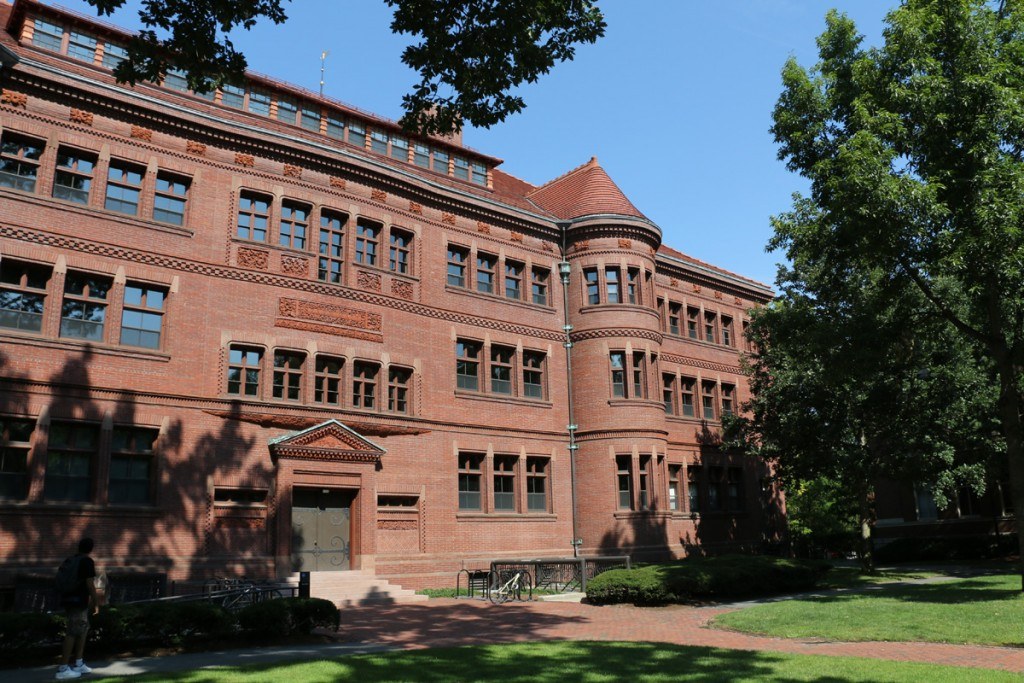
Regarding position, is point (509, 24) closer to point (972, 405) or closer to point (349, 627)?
point (349, 627)

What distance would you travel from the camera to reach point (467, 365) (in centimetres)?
Answer: 2694

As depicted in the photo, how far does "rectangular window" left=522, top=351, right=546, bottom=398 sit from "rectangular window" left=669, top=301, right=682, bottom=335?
7.67 m

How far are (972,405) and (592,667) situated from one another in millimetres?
21298

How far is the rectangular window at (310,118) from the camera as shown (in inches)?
1027

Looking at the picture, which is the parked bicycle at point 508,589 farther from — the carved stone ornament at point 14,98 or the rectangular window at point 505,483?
the carved stone ornament at point 14,98

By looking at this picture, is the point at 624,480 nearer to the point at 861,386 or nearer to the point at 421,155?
the point at 861,386

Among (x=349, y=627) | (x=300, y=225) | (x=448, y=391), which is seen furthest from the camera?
(x=448, y=391)

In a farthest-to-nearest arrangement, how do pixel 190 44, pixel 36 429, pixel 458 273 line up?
pixel 458 273 → pixel 36 429 → pixel 190 44

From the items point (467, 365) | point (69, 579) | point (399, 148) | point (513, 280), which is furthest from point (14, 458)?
point (513, 280)

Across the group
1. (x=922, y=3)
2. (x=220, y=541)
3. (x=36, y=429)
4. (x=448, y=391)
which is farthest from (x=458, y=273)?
(x=922, y=3)

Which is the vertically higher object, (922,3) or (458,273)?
(922,3)

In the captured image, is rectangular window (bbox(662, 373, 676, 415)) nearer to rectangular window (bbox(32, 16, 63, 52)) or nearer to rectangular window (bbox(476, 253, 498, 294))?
rectangular window (bbox(476, 253, 498, 294))

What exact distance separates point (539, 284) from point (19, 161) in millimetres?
16793

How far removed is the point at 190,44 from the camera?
32.9 feet
